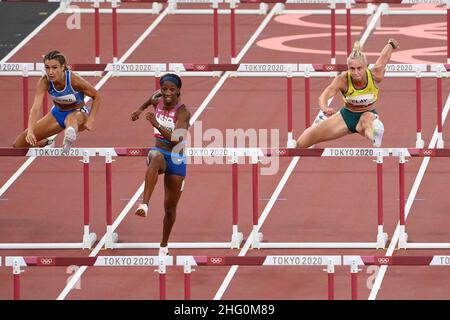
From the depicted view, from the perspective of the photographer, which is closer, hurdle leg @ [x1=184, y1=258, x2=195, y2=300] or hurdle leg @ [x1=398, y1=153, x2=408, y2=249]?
hurdle leg @ [x1=184, y1=258, x2=195, y2=300]

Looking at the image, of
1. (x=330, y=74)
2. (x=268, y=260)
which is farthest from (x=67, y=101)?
(x=330, y=74)

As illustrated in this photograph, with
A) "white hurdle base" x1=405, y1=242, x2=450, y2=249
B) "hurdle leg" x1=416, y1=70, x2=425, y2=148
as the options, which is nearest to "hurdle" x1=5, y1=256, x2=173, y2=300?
"white hurdle base" x1=405, y1=242, x2=450, y2=249

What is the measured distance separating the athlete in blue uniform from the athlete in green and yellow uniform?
225 centimetres

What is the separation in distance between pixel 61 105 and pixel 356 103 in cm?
303

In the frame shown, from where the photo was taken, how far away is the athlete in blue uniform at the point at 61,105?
1925 centimetres

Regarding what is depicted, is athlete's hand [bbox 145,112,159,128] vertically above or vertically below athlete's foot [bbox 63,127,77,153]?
above

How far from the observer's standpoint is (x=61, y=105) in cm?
1962

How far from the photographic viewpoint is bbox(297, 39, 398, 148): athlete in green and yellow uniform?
19.3 meters

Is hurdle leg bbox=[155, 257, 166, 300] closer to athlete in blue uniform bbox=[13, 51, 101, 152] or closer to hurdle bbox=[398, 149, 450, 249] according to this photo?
athlete in blue uniform bbox=[13, 51, 101, 152]

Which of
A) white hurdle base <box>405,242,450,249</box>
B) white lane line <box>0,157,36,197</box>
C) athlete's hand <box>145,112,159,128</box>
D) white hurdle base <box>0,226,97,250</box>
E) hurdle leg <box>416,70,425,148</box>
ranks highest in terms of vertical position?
hurdle leg <box>416,70,425,148</box>

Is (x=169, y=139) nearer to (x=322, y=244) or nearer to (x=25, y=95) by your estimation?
(x=322, y=244)

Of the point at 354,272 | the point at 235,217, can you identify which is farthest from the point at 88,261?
the point at 235,217

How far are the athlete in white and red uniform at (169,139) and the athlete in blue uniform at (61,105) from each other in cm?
92
